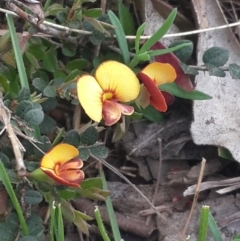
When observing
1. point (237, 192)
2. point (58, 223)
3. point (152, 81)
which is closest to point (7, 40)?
point (152, 81)

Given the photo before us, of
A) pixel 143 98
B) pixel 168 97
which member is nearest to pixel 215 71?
pixel 168 97

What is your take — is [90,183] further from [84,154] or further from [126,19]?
[126,19]

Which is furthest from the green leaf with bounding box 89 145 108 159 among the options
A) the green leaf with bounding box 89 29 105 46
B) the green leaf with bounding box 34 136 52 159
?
the green leaf with bounding box 89 29 105 46

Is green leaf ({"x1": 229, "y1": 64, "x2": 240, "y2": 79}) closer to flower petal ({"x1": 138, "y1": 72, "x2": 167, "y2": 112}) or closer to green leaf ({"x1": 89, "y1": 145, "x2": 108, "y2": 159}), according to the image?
flower petal ({"x1": 138, "y1": 72, "x2": 167, "y2": 112})

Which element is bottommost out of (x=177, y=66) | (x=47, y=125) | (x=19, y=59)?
(x=47, y=125)

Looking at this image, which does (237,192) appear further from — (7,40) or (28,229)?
(7,40)

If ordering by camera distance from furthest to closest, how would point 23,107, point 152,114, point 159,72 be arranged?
point 152,114, point 159,72, point 23,107

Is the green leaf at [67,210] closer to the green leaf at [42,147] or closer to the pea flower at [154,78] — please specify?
the green leaf at [42,147]
